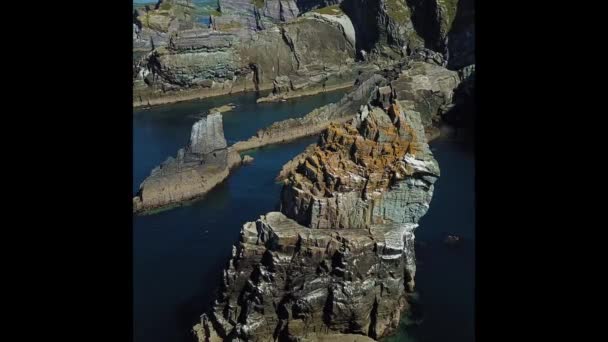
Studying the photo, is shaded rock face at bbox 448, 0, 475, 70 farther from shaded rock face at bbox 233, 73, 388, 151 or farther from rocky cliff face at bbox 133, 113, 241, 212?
rocky cliff face at bbox 133, 113, 241, 212

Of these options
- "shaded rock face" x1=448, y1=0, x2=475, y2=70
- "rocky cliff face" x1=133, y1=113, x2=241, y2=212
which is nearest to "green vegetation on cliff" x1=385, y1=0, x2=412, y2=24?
"shaded rock face" x1=448, y1=0, x2=475, y2=70

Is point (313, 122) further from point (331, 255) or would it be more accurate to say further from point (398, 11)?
point (398, 11)

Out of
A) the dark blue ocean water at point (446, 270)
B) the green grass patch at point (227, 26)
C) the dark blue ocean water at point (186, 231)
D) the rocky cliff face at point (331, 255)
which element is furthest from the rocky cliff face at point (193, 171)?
the green grass patch at point (227, 26)

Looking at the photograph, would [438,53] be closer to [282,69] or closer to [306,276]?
[282,69]

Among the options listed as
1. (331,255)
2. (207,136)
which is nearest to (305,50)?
(207,136)

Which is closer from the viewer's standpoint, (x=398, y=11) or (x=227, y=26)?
(x=398, y=11)

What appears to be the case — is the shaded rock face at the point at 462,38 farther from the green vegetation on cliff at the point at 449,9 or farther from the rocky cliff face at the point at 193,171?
the rocky cliff face at the point at 193,171

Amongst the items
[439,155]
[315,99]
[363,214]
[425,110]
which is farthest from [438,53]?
[363,214]
